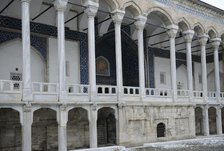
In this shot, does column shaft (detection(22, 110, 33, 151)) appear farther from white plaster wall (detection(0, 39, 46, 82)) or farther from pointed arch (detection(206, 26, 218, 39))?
pointed arch (detection(206, 26, 218, 39))

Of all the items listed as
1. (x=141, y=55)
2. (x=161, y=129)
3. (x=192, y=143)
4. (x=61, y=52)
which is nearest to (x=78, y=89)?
(x=141, y=55)

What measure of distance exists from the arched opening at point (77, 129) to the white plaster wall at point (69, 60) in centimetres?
238

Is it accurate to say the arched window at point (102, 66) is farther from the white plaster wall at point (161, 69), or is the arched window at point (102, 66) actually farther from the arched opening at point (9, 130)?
the arched opening at point (9, 130)

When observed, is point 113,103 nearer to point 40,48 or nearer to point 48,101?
point 48,101

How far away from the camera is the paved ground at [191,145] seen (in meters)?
14.4

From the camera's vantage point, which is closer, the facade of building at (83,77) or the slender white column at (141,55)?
the facade of building at (83,77)

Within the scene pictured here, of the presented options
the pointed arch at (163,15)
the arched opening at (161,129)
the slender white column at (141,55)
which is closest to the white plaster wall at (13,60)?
the slender white column at (141,55)

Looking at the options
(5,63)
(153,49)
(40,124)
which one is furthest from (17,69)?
(153,49)

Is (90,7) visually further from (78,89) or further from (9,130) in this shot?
(9,130)

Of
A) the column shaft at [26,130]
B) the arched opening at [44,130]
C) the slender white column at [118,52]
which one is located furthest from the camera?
the slender white column at [118,52]

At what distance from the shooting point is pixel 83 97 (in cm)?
1301

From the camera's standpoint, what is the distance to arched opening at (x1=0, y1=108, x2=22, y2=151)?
1259 centimetres

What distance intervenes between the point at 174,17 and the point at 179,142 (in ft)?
21.3

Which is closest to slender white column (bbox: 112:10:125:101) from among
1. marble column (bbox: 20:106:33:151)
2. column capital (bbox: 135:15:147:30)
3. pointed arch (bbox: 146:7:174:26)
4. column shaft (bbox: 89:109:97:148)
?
column capital (bbox: 135:15:147:30)
